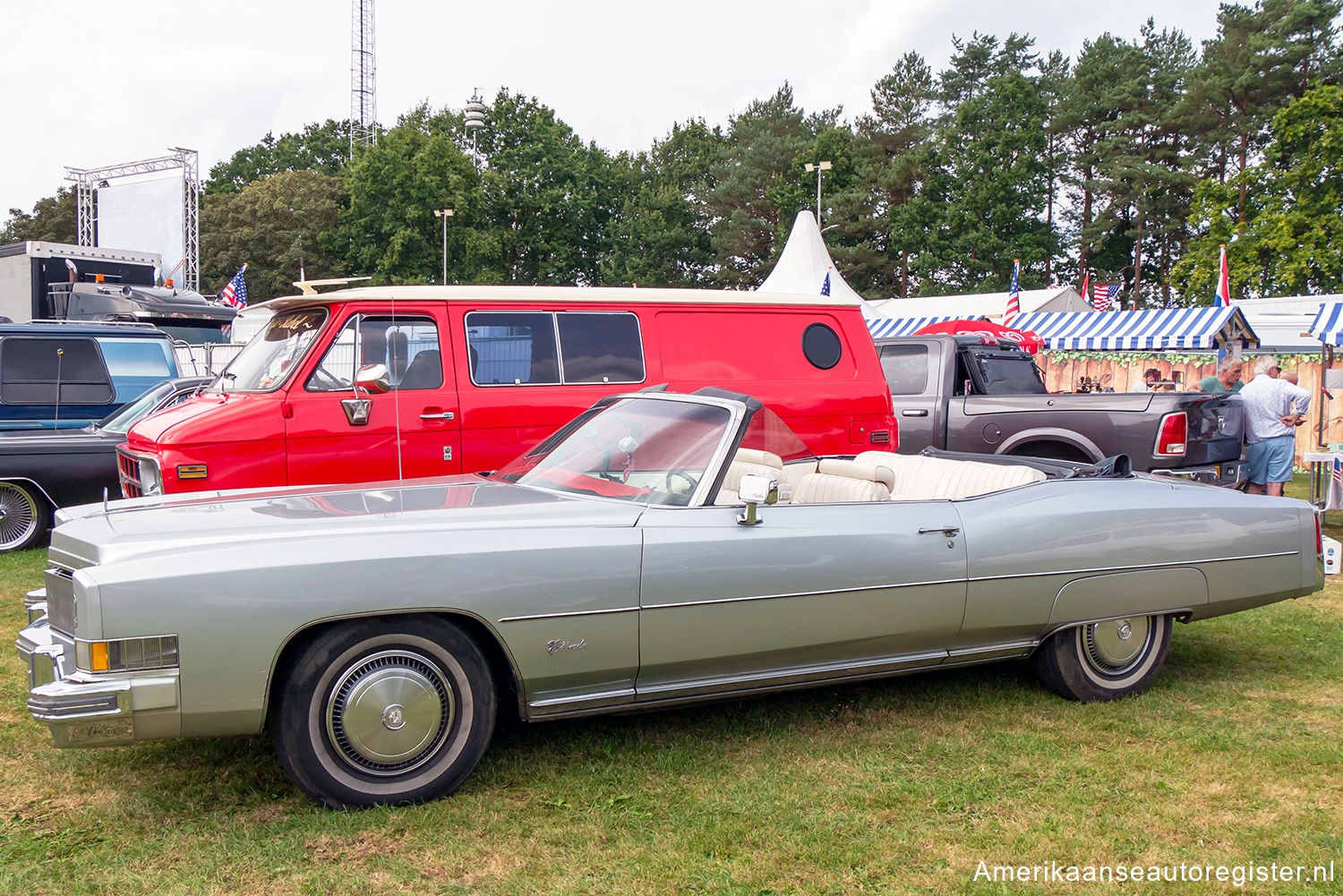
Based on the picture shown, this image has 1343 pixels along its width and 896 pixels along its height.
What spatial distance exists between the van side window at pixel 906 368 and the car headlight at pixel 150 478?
6.50 metres

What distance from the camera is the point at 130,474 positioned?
668cm

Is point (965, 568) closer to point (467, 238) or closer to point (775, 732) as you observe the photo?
point (775, 732)

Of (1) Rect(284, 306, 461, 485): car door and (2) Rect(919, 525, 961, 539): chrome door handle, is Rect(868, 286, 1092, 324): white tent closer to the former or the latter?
(1) Rect(284, 306, 461, 485): car door

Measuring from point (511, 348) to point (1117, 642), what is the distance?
418 centimetres

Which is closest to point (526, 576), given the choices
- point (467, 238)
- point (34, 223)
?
point (467, 238)

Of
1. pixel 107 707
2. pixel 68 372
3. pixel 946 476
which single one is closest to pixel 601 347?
pixel 946 476

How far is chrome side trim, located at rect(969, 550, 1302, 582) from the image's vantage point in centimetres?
410

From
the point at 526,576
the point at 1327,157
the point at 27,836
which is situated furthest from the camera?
the point at 1327,157

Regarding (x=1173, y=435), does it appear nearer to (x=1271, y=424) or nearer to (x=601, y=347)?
(x=1271, y=424)

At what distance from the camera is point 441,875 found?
2924mm

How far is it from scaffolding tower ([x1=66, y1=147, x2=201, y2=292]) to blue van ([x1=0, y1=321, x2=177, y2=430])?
22151mm

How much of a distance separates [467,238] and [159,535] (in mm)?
52538

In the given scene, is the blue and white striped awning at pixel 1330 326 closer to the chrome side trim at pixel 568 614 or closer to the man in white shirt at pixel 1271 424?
the man in white shirt at pixel 1271 424

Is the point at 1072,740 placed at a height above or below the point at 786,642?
below
